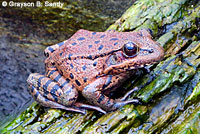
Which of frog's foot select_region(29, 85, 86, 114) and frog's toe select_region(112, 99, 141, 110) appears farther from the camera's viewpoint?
frog's foot select_region(29, 85, 86, 114)

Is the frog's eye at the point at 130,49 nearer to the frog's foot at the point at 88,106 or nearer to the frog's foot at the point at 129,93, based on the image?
the frog's foot at the point at 129,93

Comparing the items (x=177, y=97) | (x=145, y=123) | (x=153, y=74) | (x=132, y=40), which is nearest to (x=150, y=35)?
(x=132, y=40)

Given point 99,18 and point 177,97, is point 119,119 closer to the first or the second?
point 177,97

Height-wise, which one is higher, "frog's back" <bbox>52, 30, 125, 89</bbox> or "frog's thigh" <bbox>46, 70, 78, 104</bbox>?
"frog's back" <bbox>52, 30, 125, 89</bbox>

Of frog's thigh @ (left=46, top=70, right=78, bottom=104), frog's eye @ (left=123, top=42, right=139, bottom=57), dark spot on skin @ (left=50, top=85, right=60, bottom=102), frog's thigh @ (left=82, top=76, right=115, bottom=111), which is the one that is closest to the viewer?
frog's eye @ (left=123, top=42, right=139, bottom=57)

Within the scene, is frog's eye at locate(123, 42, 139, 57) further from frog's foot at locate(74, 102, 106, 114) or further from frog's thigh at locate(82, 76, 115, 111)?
frog's foot at locate(74, 102, 106, 114)

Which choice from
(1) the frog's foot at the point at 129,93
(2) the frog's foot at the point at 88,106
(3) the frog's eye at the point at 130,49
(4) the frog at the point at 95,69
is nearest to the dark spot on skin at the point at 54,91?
(4) the frog at the point at 95,69

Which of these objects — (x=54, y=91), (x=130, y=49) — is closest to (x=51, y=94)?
(x=54, y=91)

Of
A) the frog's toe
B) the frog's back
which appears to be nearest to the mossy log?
the frog's toe

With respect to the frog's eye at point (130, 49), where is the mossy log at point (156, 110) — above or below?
below
